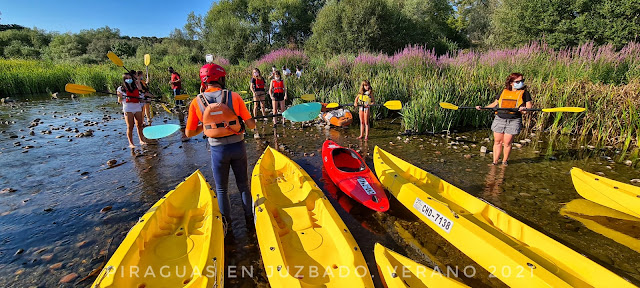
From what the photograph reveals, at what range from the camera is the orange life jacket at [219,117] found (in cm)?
349

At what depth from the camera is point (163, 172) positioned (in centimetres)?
664

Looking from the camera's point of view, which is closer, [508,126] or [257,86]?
[508,126]

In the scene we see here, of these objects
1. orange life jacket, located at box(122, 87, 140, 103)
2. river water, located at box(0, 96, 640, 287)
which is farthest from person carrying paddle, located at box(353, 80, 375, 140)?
orange life jacket, located at box(122, 87, 140, 103)

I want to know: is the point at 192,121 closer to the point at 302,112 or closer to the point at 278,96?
the point at 302,112

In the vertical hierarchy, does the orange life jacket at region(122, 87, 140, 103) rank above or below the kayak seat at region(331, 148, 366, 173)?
above

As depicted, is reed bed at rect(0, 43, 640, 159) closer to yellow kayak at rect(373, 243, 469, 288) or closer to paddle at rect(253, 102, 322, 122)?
paddle at rect(253, 102, 322, 122)

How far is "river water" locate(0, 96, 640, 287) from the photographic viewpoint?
3699 millimetres

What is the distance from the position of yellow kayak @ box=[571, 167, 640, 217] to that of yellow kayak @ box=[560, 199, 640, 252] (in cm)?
13

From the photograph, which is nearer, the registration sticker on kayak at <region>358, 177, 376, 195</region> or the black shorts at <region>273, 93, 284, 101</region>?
the registration sticker on kayak at <region>358, 177, 376, 195</region>

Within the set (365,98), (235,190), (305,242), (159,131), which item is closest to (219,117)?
(305,242)

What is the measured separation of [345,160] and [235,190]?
2.33 meters

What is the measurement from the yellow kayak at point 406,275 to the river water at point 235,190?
2.46 ft

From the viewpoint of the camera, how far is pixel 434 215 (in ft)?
13.1

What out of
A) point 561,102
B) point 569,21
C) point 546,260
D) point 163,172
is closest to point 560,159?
point 561,102
